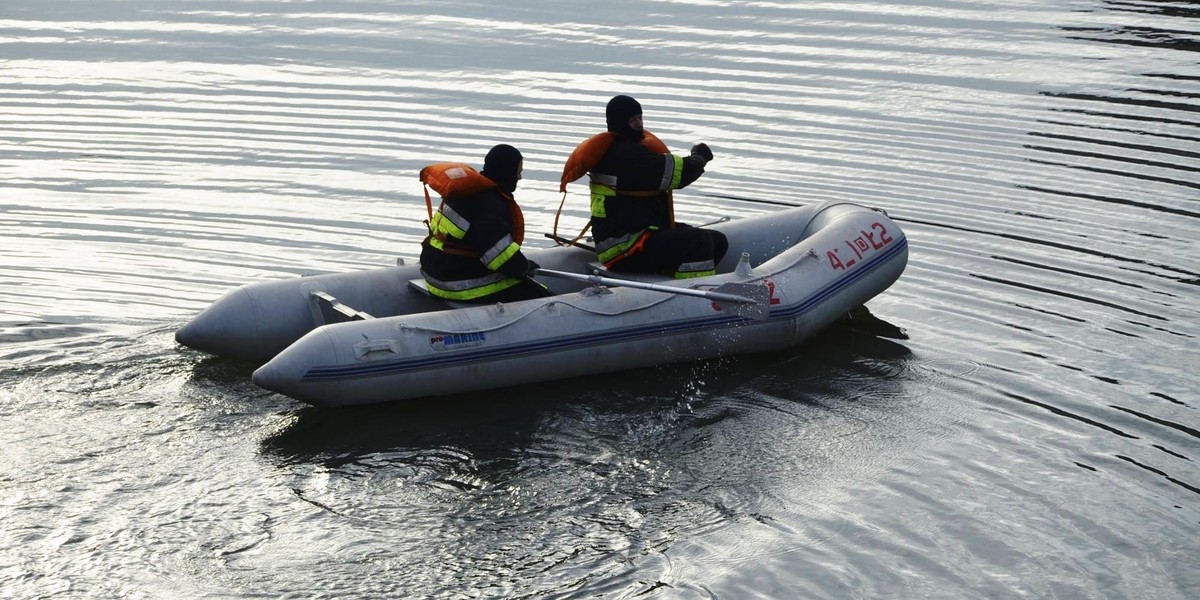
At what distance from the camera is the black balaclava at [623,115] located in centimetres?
797

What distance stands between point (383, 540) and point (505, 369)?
1.73 meters

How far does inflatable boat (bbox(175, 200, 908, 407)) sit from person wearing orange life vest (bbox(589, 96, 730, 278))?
14 cm

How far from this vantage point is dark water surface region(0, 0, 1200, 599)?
575cm

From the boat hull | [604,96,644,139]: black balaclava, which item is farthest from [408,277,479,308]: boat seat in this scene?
[604,96,644,139]: black balaclava

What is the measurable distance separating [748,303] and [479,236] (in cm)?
155

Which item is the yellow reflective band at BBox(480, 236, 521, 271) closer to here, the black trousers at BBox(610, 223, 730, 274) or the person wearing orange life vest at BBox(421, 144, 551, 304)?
the person wearing orange life vest at BBox(421, 144, 551, 304)

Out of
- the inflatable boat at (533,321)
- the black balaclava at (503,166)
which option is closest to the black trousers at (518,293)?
the inflatable boat at (533,321)

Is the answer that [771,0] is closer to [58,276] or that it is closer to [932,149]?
[932,149]

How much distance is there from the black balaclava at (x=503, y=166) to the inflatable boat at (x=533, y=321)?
64cm

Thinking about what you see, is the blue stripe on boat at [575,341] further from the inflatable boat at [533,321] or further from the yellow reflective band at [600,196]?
the yellow reflective band at [600,196]

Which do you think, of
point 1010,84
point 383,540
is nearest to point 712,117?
point 1010,84

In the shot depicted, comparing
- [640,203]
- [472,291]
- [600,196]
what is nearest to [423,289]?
[472,291]

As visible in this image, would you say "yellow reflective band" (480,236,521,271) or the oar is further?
the oar

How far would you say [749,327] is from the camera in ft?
25.9
